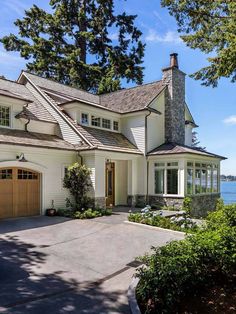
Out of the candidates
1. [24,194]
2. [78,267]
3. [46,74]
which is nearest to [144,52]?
[46,74]

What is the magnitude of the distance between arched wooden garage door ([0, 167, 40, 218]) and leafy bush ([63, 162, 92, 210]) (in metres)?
1.67

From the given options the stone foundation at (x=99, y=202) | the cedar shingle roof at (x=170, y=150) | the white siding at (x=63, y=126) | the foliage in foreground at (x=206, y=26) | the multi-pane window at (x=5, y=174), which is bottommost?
the stone foundation at (x=99, y=202)

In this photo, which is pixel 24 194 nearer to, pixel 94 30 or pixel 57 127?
pixel 57 127

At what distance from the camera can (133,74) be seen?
34.4m

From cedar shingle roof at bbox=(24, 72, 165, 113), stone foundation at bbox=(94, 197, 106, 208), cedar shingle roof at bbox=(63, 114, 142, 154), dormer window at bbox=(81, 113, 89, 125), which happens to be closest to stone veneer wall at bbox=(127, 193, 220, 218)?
cedar shingle roof at bbox=(63, 114, 142, 154)

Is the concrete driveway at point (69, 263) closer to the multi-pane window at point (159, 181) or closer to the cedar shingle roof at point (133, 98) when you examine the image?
the multi-pane window at point (159, 181)

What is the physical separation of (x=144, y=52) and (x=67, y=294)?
32941mm

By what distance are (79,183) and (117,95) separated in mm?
10521

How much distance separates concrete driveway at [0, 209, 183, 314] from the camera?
5.42m

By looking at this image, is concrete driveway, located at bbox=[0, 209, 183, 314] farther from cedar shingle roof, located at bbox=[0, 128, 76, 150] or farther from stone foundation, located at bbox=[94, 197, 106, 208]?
cedar shingle roof, located at bbox=[0, 128, 76, 150]

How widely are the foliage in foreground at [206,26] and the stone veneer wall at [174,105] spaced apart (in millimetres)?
10686

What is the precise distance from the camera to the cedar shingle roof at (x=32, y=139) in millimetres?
13609

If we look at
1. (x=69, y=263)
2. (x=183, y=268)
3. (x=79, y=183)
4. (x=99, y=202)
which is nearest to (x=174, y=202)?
(x=99, y=202)

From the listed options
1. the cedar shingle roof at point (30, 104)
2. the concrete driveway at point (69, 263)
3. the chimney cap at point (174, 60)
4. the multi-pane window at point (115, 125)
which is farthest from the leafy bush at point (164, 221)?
the chimney cap at point (174, 60)
